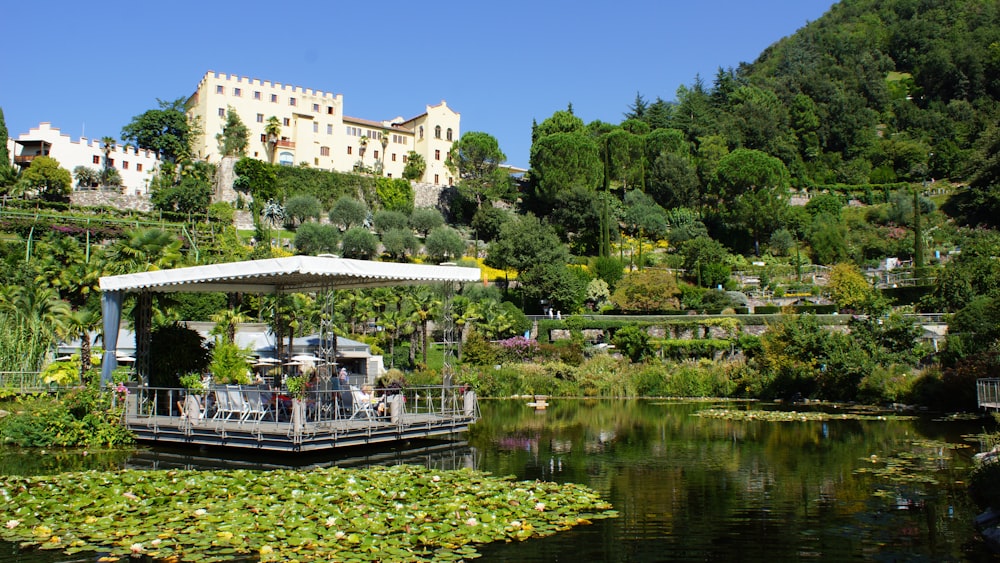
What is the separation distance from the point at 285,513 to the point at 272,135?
6241 centimetres

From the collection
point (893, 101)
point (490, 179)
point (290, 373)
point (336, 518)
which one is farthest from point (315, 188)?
point (893, 101)

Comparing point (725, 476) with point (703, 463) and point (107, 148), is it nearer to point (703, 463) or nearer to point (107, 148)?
point (703, 463)

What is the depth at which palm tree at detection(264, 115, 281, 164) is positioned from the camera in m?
66.5

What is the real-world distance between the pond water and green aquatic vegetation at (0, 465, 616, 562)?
1.42 ft

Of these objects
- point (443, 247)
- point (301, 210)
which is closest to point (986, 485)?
point (443, 247)

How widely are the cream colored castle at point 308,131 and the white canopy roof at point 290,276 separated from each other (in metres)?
49.5

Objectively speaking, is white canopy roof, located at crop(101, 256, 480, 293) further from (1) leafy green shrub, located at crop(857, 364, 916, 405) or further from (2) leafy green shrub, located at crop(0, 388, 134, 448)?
(1) leafy green shrub, located at crop(857, 364, 916, 405)

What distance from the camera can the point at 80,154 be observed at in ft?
184

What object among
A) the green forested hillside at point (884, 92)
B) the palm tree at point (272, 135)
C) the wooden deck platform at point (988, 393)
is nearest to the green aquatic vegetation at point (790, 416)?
the wooden deck platform at point (988, 393)

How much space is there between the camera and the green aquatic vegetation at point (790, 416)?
20469 millimetres

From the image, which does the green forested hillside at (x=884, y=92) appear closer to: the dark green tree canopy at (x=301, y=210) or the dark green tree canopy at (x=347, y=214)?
the dark green tree canopy at (x=347, y=214)

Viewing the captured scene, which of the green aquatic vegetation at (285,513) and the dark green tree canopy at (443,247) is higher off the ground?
the dark green tree canopy at (443,247)

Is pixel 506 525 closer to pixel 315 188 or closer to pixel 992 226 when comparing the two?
pixel 315 188

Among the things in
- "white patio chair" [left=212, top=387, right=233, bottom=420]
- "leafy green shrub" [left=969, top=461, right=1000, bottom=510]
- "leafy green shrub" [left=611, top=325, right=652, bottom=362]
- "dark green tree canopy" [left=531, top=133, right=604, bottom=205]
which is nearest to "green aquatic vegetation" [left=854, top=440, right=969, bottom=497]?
"leafy green shrub" [left=969, top=461, right=1000, bottom=510]
